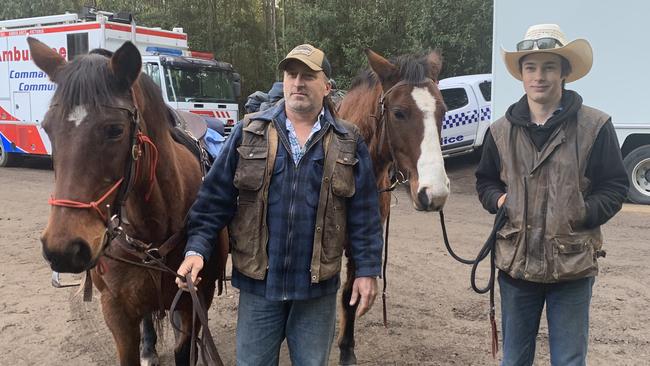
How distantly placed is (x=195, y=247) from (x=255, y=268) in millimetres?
271

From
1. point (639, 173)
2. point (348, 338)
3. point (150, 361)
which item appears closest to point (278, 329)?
point (348, 338)

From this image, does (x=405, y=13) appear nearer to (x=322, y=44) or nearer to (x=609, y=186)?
(x=322, y=44)

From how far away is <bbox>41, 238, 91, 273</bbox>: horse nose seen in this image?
178cm

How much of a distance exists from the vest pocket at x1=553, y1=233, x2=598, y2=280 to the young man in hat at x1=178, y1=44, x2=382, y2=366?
782 mm

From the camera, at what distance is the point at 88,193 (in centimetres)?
190

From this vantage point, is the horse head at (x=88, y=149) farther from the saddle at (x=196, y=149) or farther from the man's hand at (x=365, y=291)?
the man's hand at (x=365, y=291)

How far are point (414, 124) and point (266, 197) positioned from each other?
1.28 meters

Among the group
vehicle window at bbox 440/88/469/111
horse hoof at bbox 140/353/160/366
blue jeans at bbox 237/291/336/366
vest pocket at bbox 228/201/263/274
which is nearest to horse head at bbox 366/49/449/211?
blue jeans at bbox 237/291/336/366

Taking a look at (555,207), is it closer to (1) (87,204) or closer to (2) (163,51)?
(1) (87,204)

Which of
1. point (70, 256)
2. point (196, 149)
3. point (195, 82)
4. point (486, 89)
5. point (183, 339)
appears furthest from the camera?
point (195, 82)

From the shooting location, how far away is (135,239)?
249 cm

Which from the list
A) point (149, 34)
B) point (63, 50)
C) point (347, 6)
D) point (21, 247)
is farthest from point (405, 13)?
point (21, 247)

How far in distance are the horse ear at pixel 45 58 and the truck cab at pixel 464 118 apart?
10156 millimetres

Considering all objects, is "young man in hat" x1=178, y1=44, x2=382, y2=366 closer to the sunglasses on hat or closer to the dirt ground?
the sunglasses on hat
